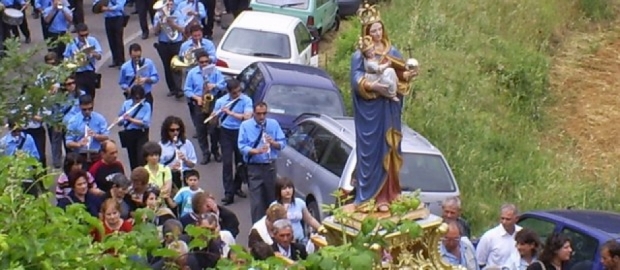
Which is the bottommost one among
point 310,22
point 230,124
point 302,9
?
point 310,22

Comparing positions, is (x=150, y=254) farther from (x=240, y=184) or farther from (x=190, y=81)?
(x=190, y=81)

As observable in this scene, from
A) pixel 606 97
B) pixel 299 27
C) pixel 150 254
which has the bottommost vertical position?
pixel 606 97

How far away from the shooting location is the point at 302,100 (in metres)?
20.4

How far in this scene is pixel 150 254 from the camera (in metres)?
8.55

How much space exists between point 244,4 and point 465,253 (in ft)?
51.7

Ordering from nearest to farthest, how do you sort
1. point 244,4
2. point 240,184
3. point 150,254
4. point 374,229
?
point 374,229 < point 150,254 < point 240,184 < point 244,4

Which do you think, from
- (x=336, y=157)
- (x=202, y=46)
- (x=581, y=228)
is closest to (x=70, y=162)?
(x=336, y=157)

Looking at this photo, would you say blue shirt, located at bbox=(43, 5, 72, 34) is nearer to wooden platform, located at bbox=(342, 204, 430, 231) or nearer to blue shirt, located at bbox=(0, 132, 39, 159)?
blue shirt, located at bbox=(0, 132, 39, 159)

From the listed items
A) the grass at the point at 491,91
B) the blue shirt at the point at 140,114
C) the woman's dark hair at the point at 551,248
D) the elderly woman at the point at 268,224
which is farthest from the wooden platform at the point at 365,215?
the blue shirt at the point at 140,114

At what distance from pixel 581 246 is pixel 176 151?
486cm

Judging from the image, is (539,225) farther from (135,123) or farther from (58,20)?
(58,20)

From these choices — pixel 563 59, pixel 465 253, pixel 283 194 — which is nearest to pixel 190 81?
pixel 283 194

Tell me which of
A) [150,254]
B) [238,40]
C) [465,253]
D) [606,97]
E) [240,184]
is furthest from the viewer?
[606,97]

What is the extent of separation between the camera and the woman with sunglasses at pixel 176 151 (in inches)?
661
